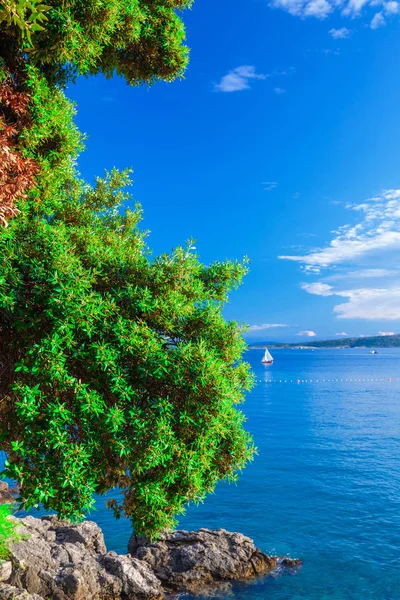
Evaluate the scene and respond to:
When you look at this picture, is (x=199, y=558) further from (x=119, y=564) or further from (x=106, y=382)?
(x=106, y=382)

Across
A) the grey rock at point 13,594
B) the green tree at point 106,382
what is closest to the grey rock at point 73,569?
the grey rock at point 13,594

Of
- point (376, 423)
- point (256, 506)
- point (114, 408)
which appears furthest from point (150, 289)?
point (376, 423)

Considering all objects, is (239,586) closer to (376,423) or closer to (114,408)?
(114,408)

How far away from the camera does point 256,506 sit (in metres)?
26.6

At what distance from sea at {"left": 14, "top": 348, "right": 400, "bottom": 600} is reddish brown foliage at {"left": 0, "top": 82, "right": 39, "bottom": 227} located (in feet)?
46.6

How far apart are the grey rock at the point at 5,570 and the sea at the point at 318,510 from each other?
625 centimetres

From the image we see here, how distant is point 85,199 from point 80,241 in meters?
5.29

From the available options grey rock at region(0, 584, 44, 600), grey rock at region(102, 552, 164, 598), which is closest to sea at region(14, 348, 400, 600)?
grey rock at region(102, 552, 164, 598)

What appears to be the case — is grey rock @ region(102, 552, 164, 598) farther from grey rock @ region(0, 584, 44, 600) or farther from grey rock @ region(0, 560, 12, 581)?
grey rock @ region(0, 584, 44, 600)

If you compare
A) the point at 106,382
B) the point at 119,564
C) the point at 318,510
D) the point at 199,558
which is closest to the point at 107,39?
the point at 106,382

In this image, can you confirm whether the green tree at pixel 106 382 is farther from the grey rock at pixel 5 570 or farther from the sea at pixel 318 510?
the sea at pixel 318 510

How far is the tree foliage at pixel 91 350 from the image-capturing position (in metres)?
7.88

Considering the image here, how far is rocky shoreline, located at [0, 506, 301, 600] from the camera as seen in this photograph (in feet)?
42.9

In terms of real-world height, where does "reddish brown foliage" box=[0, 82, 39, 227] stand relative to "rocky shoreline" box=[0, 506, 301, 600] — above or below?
above
